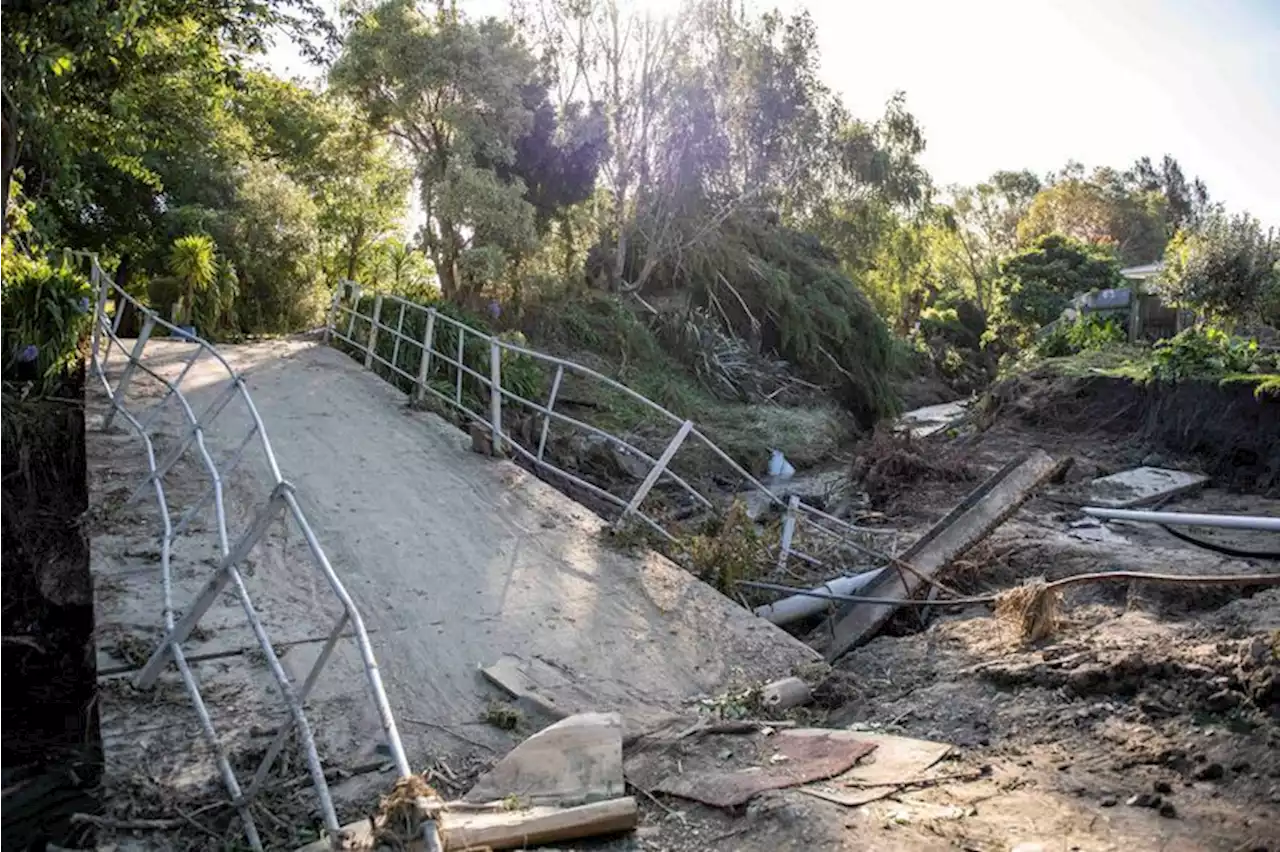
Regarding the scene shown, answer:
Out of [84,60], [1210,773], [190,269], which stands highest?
[84,60]

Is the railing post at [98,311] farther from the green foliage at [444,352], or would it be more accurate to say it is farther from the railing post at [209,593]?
the railing post at [209,593]

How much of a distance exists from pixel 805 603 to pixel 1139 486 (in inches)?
253

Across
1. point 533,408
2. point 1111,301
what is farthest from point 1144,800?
point 1111,301

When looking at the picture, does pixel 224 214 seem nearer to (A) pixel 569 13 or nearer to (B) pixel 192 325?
(B) pixel 192 325

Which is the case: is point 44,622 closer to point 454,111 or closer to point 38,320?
point 38,320

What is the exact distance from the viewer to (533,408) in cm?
1057

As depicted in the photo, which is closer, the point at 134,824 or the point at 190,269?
the point at 134,824

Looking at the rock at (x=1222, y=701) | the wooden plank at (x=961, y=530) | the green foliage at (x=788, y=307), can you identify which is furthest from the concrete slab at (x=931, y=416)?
the rock at (x=1222, y=701)

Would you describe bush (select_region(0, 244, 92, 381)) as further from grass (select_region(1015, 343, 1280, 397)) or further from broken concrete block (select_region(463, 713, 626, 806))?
grass (select_region(1015, 343, 1280, 397))

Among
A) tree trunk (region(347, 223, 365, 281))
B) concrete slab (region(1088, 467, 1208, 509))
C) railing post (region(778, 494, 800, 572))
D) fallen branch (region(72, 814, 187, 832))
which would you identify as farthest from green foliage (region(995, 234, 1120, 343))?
fallen branch (region(72, 814, 187, 832))

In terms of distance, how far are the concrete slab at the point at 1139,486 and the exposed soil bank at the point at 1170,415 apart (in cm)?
74

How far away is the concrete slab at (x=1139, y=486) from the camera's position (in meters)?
10.9

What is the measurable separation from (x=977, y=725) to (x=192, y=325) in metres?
13.3

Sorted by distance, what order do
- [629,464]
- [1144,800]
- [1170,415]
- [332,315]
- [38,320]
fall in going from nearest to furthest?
[1144,800] → [38,320] → [332,315] → [1170,415] → [629,464]
